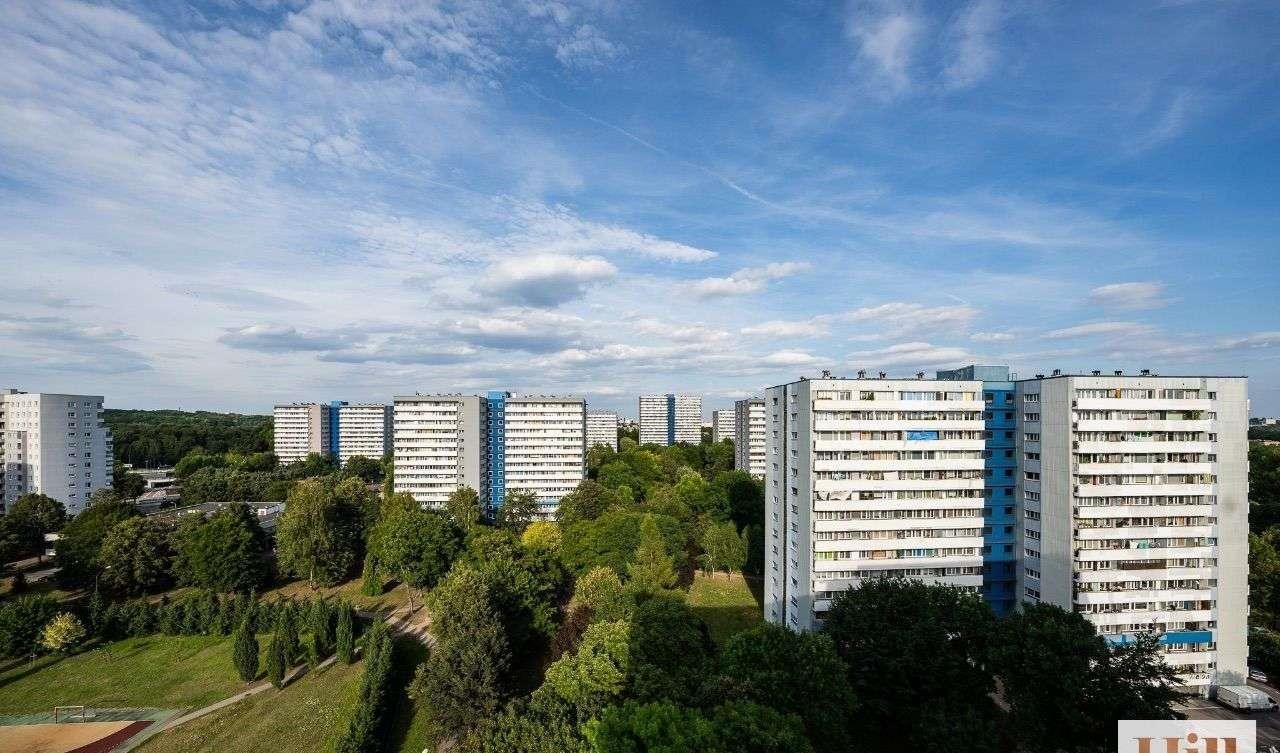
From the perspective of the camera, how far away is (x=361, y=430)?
14775 centimetres

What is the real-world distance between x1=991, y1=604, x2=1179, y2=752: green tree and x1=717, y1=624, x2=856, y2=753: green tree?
23.8 ft

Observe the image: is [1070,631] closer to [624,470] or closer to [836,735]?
[836,735]

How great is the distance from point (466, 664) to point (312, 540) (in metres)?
34.4

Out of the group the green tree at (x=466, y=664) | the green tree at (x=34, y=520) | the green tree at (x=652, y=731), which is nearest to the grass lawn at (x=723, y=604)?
the green tree at (x=466, y=664)

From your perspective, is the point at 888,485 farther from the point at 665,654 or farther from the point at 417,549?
the point at 417,549

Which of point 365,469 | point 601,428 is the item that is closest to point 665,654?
point 365,469

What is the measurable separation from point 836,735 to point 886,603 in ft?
28.8

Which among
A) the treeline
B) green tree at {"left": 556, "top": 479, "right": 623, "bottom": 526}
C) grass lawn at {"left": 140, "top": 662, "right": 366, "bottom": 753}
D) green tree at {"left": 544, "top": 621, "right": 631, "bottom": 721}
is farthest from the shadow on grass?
the treeline

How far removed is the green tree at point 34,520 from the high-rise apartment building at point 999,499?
94.4 metres

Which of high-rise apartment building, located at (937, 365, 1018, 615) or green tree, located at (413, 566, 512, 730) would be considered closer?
green tree, located at (413, 566, 512, 730)

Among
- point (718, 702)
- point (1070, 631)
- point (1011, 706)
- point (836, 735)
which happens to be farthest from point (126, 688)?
point (1070, 631)

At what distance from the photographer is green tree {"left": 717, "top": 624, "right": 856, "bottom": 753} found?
82.5 feet

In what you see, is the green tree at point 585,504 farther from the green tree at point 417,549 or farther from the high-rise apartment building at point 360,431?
the high-rise apartment building at point 360,431

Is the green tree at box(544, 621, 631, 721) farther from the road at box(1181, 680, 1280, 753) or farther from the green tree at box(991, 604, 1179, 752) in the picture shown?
the road at box(1181, 680, 1280, 753)
